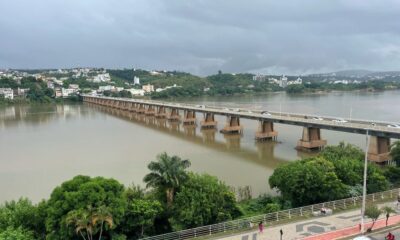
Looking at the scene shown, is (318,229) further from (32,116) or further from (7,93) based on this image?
(7,93)

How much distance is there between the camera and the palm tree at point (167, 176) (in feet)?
64.6

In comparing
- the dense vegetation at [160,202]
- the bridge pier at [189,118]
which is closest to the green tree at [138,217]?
the dense vegetation at [160,202]

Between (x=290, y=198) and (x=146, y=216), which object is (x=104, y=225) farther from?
(x=290, y=198)

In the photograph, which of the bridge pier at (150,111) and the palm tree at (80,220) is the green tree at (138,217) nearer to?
the palm tree at (80,220)

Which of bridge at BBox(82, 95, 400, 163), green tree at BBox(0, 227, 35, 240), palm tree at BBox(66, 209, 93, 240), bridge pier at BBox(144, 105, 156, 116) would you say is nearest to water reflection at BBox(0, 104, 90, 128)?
bridge pier at BBox(144, 105, 156, 116)

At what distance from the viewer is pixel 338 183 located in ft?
70.5

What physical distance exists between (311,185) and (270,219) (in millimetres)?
4346

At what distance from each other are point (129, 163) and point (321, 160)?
2245 cm

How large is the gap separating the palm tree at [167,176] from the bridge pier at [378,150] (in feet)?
78.3

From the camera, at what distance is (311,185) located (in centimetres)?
2125

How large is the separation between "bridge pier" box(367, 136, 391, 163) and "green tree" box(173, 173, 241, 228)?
21961 millimetres

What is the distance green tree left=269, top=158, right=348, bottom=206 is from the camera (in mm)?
21172

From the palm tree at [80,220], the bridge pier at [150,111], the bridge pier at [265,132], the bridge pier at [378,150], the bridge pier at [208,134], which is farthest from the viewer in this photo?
the bridge pier at [150,111]

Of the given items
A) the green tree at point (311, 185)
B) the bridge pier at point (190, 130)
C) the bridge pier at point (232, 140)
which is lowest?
the bridge pier at point (190, 130)
